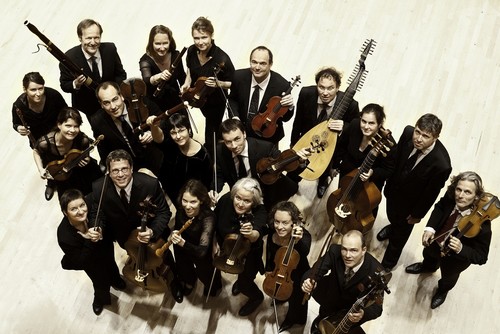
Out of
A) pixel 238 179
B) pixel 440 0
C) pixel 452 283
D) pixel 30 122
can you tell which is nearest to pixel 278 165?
pixel 238 179

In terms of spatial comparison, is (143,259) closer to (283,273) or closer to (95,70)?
(283,273)

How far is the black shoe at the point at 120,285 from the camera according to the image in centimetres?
434

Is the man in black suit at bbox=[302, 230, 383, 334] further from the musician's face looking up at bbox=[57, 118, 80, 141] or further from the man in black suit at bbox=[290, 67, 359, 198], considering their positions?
the musician's face looking up at bbox=[57, 118, 80, 141]

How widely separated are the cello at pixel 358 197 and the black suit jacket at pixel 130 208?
1114mm

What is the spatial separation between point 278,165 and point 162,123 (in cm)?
83

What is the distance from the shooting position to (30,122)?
4.28 m

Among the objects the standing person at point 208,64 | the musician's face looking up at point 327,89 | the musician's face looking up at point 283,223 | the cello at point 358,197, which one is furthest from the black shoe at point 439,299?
the standing person at point 208,64

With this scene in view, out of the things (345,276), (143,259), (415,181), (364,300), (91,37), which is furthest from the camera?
(91,37)

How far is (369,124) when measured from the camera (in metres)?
3.80

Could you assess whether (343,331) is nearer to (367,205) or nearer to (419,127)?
(367,205)

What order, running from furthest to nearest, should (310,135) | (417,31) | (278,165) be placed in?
(417,31) < (310,135) < (278,165)

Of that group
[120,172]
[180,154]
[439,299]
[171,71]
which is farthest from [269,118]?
[439,299]

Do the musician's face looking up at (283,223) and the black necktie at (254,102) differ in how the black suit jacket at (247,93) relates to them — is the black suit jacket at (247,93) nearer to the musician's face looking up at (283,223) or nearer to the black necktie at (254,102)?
the black necktie at (254,102)

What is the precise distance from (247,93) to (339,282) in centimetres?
145
